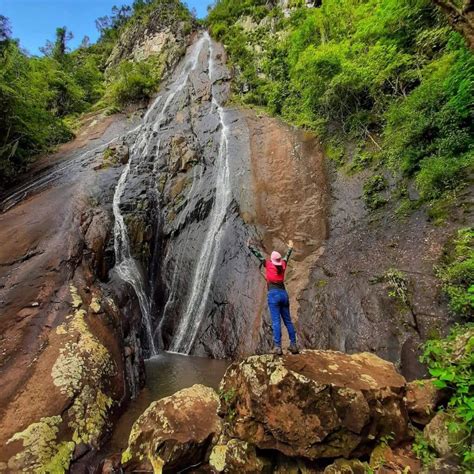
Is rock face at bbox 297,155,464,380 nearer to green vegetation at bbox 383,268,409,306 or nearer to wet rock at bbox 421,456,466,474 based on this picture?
green vegetation at bbox 383,268,409,306

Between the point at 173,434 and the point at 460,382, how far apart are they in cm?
434

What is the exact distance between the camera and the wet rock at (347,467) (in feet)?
13.5

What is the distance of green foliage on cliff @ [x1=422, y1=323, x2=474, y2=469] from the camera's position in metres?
3.52

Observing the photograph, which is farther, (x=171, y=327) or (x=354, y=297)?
(x=171, y=327)

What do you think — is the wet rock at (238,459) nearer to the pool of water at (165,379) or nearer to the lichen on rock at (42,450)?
the pool of water at (165,379)

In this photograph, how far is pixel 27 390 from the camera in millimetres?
6180

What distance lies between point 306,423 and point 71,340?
5.70m

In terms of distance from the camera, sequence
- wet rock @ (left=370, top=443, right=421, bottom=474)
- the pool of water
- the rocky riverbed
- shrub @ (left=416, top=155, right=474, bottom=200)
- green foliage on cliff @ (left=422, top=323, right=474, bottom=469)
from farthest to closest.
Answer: shrub @ (left=416, top=155, right=474, bottom=200) → the pool of water → the rocky riverbed → wet rock @ (left=370, top=443, right=421, bottom=474) → green foliage on cliff @ (left=422, top=323, right=474, bottom=469)

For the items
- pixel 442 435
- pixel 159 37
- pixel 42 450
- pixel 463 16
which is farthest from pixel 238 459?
pixel 159 37

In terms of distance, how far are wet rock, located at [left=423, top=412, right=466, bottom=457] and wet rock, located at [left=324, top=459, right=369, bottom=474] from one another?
3.02ft

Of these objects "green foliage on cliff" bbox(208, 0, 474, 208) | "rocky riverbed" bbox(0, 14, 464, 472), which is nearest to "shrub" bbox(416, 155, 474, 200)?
"green foliage on cliff" bbox(208, 0, 474, 208)

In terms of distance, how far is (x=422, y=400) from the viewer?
459cm

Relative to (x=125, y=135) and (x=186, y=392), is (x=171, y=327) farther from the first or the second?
(x=125, y=135)

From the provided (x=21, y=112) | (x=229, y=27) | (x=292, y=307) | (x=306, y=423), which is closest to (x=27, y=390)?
(x=306, y=423)
